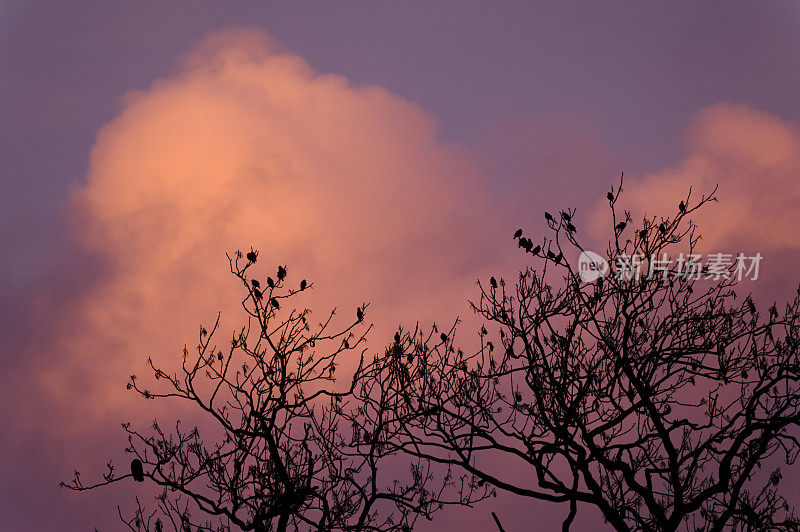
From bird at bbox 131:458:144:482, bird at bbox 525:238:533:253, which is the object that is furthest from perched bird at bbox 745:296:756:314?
bird at bbox 131:458:144:482

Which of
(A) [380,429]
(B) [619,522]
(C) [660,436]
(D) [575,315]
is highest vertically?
(D) [575,315]

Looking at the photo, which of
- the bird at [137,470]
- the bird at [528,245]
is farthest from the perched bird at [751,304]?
the bird at [137,470]

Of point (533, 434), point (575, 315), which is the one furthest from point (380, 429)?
point (575, 315)

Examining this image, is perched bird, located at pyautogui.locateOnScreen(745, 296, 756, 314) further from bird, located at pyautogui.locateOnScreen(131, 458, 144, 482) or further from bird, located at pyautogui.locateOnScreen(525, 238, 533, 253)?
bird, located at pyautogui.locateOnScreen(131, 458, 144, 482)

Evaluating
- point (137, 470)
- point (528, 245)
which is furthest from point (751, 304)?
point (137, 470)

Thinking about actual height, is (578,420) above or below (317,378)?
below

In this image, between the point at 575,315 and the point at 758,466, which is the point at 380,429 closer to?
the point at 575,315

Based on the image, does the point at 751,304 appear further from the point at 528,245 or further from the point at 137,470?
the point at 137,470

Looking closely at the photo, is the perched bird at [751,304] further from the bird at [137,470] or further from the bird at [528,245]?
the bird at [137,470]

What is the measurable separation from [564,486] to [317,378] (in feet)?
13.5

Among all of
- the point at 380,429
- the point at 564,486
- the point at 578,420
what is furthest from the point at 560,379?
the point at 380,429

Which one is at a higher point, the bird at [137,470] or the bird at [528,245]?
the bird at [528,245]

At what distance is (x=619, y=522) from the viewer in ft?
44.5

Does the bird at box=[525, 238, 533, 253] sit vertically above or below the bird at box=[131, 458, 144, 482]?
above
